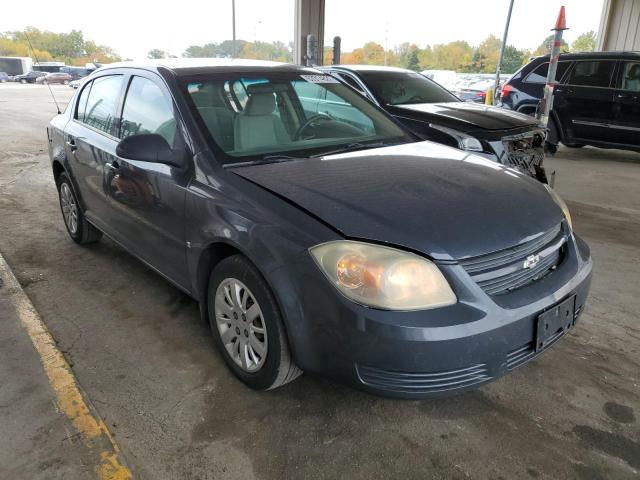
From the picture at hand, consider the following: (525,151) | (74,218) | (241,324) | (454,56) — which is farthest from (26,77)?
(241,324)

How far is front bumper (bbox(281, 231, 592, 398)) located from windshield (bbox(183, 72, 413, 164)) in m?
0.99

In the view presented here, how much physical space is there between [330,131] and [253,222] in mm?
1119

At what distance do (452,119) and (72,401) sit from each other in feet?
Result: 14.6

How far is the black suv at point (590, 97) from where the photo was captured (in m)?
8.45

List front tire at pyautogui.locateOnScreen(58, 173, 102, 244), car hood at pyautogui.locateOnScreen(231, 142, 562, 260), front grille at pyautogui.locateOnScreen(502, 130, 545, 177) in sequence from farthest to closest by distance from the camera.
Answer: front grille at pyautogui.locateOnScreen(502, 130, 545, 177), front tire at pyautogui.locateOnScreen(58, 173, 102, 244), car hood at pyautogui.locateOnScreen(231, 142, 562, 260)

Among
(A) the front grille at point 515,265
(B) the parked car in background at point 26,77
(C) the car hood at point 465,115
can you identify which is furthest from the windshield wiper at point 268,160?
(B) the parked car in background at point 26,77

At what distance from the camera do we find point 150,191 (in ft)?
9.57

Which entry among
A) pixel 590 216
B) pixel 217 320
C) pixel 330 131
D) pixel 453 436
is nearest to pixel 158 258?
pixel 217 320

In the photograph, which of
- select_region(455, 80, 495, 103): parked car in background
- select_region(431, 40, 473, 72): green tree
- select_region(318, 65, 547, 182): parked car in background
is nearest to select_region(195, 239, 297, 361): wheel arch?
select_region(318, 65, 547, 182): parked car in background

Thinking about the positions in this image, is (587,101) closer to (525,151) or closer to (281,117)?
(525,151)

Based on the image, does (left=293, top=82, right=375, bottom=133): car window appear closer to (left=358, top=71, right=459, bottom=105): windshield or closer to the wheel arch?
the wheel arch

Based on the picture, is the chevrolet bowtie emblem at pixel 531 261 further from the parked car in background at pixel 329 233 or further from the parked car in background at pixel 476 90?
the parked car in background at pixel 476 90

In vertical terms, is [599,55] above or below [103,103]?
above

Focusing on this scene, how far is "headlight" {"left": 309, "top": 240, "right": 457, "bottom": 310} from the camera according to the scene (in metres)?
1.91
